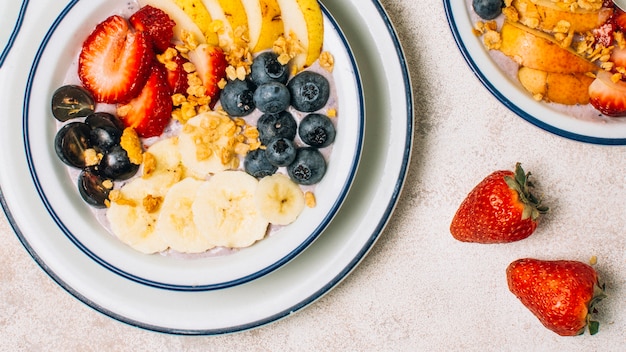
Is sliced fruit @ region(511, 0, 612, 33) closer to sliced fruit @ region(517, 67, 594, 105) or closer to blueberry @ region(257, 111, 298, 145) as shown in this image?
sliced fruit @ region(517, 67, 594, 105)

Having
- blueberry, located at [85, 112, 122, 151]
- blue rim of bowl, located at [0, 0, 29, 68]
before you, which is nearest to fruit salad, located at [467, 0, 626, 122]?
blueberry, located at [85, 112, 122, 151]

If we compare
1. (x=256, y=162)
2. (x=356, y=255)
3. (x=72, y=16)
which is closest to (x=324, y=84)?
(x=256, y=162)

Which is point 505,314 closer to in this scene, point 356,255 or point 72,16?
point 356,255

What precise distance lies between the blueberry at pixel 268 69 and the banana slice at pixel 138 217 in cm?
28

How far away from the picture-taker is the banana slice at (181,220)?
1168 mm

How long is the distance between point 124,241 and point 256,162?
0.99 feet

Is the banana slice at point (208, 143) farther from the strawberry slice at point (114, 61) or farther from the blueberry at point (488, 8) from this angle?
the blueberry at point (488, 8)

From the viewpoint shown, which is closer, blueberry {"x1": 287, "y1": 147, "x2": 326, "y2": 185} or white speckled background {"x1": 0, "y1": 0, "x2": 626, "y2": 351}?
blueberry {"x1": 287, "y1": 147, "x2": 326, "y2": 185}

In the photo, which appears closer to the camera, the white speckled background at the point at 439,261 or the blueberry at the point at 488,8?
the blueberry at the point at 488,8

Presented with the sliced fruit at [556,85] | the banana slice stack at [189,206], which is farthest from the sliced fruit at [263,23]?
the sliced fruit at [556,85]

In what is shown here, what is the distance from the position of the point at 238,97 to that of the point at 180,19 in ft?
0.60

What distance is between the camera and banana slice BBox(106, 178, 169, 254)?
1.18 m

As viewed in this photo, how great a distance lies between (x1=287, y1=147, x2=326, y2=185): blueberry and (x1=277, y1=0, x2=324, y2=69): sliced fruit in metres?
0.16

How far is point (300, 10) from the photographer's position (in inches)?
42.9
